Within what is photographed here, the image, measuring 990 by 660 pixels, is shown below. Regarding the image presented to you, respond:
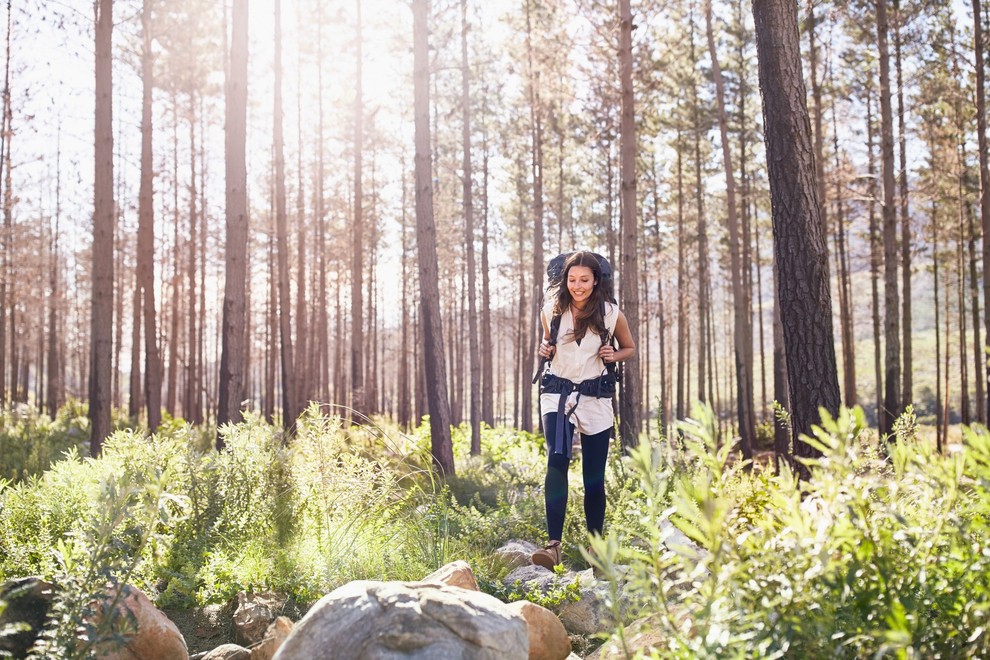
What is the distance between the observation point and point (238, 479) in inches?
188

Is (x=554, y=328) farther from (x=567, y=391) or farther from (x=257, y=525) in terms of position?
(x=257, y=525)

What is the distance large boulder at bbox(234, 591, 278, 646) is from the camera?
364 centimetres

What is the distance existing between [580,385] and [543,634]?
5.58ft

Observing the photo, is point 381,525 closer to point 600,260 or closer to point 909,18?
point 600,260

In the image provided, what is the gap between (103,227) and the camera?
10.4 meters

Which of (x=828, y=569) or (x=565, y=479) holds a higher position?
(x=828, y=569)

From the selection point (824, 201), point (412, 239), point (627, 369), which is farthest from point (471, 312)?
point (412, 239)

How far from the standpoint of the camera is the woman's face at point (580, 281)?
15.5 ft

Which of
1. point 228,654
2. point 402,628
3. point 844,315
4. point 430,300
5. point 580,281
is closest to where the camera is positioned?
point 402,628

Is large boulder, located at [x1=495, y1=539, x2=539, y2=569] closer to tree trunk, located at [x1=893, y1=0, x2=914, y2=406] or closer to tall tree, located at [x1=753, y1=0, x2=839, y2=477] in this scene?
tall tree, located at [x1=753, y1=0, x2=839, y2=477]

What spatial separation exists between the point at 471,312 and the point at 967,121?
14673 millimetres

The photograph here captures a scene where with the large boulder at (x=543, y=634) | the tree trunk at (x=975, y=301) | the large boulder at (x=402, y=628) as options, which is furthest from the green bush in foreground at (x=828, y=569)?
the tree trunk at (x=975, y=301)

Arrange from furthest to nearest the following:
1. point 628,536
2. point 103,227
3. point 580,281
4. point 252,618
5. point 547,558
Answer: point 103,227
point 580,281
point 547,558
point 628,536
point 252,618

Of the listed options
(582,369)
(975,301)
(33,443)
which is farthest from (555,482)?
(975,301)
